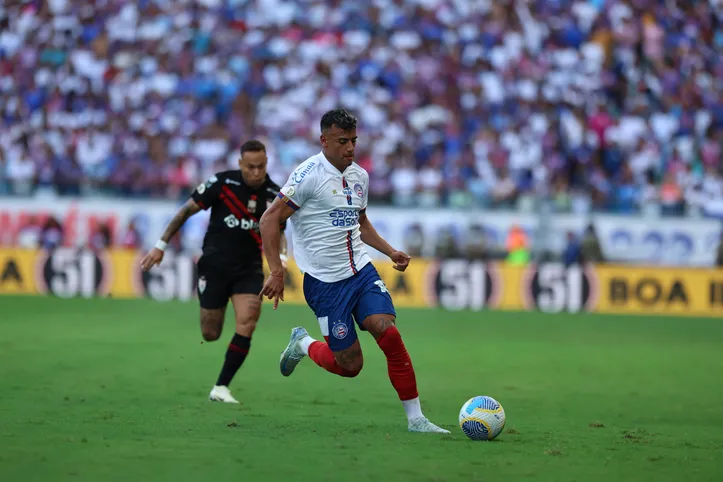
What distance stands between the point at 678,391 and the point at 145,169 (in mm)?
18024

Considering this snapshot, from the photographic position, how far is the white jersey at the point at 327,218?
8.42 meters

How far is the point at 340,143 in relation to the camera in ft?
27.5

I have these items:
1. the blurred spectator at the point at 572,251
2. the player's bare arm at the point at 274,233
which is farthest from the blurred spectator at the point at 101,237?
the player's bare arm at the point at 274,233

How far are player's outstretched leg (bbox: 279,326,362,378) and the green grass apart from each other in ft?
1.56

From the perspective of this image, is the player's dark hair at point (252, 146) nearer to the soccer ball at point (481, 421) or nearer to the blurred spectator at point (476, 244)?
the soccer ball at point (481, 421)

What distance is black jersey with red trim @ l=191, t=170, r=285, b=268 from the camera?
425 inches

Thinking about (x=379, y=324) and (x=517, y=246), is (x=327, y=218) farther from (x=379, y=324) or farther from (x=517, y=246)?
(x=517, y=246)

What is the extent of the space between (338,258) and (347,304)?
1.23 feet

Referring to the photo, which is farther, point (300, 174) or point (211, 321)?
point (211, 321)

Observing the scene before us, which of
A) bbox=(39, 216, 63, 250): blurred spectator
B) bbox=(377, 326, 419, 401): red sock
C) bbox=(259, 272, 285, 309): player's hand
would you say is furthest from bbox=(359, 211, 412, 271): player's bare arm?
bbox=(39, 216, 63, 250): blurred spectator

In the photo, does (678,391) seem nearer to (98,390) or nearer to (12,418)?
(98,390)

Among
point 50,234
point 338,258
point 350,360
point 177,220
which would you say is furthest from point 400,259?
point 50,234

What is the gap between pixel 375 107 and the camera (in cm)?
2842

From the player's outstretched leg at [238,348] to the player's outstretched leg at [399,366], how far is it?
2511mm
